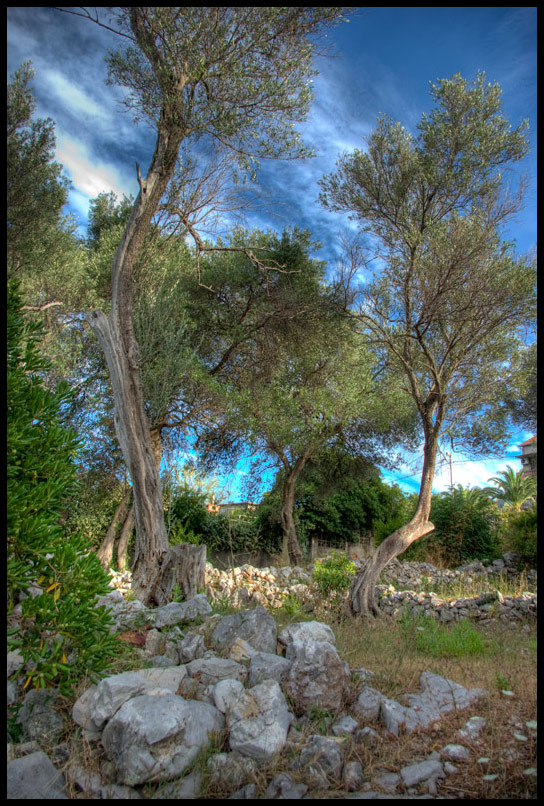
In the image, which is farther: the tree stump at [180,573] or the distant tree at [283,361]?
the distant tree at [283,361]

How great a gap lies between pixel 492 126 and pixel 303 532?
13344 millimetres

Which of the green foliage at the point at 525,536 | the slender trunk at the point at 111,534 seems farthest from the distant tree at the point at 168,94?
the green foliage at the point at 525,536

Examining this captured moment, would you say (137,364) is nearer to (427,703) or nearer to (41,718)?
(41,718)

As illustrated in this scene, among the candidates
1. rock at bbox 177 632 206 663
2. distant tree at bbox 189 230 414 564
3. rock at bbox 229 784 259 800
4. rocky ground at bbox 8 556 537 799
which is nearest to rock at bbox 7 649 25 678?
rocky ground at bbox 8 556 537 799

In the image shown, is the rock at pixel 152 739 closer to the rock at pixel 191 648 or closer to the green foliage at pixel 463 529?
the rock at pixel 191 648

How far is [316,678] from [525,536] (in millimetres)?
12397

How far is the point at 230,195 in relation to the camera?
9297 mm

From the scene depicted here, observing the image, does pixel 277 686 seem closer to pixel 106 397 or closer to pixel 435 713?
pixel 435 713

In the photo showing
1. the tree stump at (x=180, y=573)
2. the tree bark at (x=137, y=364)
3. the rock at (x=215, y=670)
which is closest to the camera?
the rock at (x=215, y=670)

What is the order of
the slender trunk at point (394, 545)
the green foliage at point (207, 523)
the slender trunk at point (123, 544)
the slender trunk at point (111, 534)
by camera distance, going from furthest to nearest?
the green foliage at point (207, 523) < the slender trunk at point (123, 544) < the slender trunk at point (111, 534) < the slender trunk at point (394, 545)

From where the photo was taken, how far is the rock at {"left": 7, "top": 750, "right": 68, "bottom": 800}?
306 centimetres

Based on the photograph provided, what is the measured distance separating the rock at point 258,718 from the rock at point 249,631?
945mm

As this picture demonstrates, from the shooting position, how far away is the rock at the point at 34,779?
3057 mm
